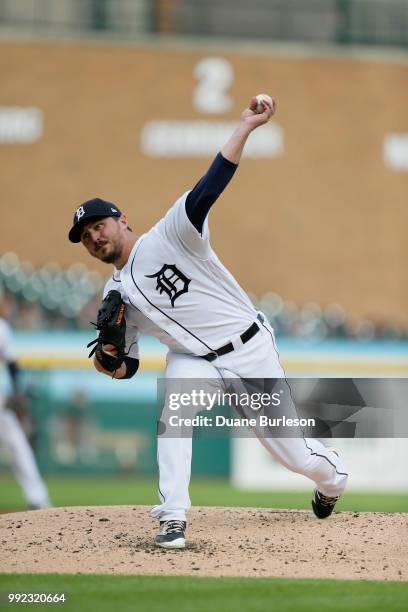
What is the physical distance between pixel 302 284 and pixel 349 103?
13.4ft

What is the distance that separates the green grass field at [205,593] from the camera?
4.36 meters

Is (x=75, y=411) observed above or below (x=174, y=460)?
Answer: below

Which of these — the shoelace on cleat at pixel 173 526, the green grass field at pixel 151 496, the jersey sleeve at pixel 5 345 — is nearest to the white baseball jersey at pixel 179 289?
the shoelace on cleat at pixel 173 526

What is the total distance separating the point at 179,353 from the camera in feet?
18.8

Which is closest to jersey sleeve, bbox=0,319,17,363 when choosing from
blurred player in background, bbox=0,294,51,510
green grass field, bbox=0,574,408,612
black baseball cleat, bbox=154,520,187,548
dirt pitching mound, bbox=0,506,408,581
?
blurred player in background, bbox=0,294,51,510

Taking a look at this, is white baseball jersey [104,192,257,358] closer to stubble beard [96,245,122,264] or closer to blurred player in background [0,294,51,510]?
stubble beard [96,245,122,264]

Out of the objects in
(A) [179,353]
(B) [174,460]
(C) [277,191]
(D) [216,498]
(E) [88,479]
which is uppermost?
(A) [179,353]

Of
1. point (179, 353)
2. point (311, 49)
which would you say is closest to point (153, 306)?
point (179, 353)

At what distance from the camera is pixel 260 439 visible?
5727 millimetres

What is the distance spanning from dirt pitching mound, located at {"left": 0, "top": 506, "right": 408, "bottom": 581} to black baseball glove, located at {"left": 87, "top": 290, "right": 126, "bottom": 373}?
98cm

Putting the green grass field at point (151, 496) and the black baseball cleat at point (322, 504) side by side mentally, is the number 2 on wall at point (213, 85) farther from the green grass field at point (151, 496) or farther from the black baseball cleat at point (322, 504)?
the black baseball cleat at point (322, 504)

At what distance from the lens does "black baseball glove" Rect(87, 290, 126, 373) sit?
5605mm

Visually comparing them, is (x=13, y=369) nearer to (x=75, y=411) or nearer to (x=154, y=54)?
(x=75, y=411)

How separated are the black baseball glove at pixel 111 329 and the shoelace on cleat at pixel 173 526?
3.05 ft
